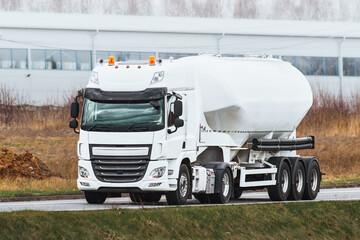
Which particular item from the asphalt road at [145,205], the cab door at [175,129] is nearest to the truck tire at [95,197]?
the asphalt road at [145,205]

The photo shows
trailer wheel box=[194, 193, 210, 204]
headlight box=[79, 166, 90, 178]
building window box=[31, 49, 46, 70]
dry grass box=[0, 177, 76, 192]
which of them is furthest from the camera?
building window box=[31, 49, 46, 70]

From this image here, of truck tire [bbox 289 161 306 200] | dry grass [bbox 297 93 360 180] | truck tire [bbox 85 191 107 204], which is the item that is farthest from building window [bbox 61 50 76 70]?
truck tire [bbox 85 191 107 204]

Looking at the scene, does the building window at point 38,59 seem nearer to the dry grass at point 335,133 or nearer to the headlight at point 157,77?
the dry grass at point 335,133

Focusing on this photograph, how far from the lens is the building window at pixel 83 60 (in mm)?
56594

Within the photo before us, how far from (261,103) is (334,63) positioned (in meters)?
42.7

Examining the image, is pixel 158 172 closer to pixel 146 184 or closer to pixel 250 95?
pixel 146 184

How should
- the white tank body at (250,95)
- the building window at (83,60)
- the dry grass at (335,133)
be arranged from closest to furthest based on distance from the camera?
the white tank body at (250,95), the dry grass at (335,133), the building window at (83,60)

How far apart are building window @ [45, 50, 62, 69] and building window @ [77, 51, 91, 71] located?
4.32 ft

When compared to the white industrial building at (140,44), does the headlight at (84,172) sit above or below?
below

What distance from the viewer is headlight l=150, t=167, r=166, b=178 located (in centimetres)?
1848

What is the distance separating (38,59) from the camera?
183ft

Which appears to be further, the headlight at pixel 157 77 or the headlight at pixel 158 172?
the headlight at pixel 157 77

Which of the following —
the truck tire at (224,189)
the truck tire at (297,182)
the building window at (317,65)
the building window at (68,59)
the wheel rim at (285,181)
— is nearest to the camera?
the truck tire at (224,189)

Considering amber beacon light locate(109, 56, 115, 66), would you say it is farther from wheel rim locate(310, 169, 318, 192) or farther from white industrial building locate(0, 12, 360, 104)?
white industrial building locate(0, 12, 360, 104)
